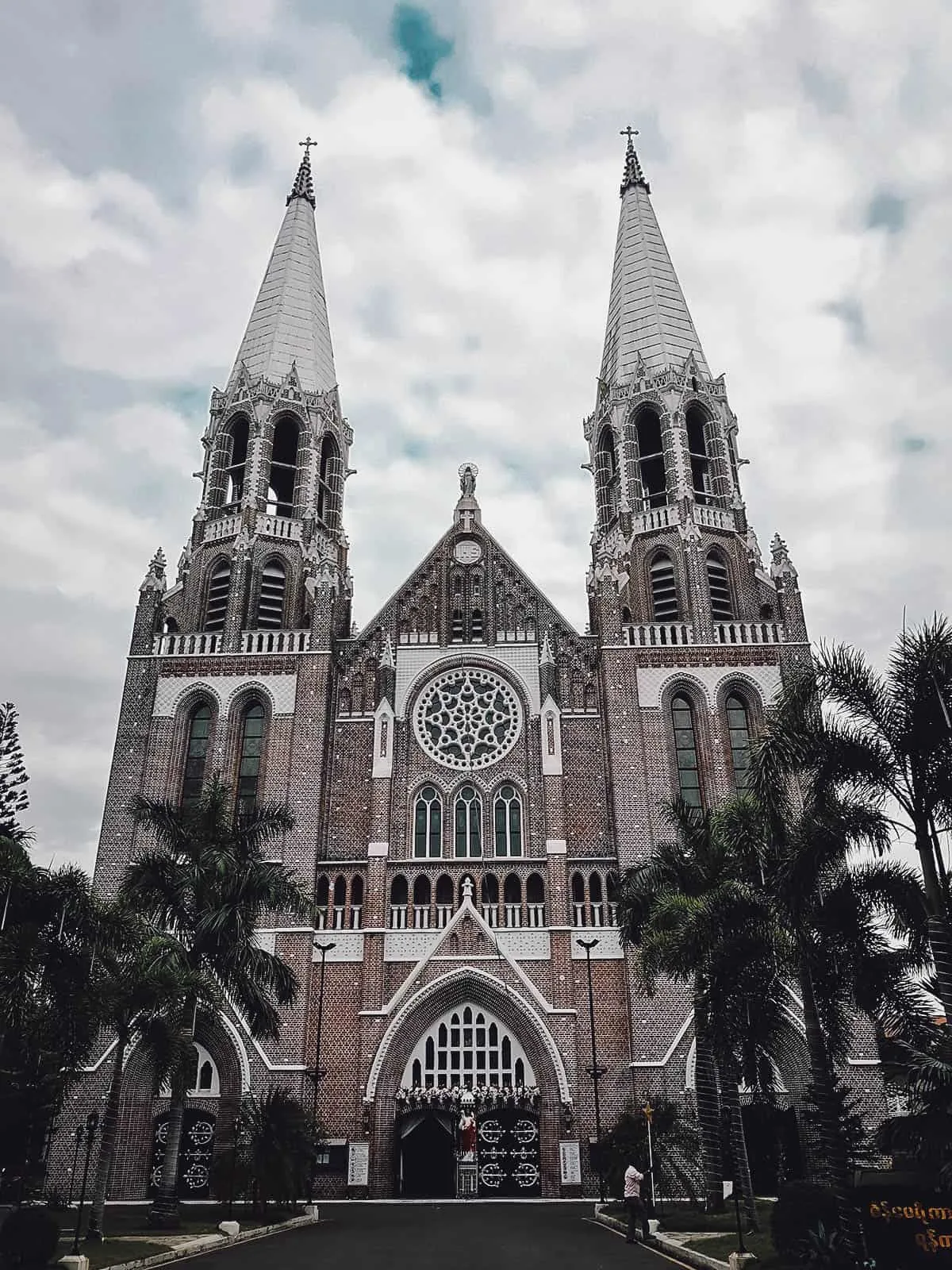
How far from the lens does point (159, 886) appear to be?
984 inches

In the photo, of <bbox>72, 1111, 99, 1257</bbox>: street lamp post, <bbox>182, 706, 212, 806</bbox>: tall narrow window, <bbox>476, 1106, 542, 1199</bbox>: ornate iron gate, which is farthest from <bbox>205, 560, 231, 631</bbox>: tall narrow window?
<bbox>476, 1106, 542, 1199</bbox>: ornate iron gate

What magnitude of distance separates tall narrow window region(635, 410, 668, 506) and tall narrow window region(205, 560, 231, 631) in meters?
18.2

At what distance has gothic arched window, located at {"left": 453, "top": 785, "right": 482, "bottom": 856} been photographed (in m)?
36.2

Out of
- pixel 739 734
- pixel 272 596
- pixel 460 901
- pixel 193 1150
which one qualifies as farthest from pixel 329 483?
pixel 193 1150

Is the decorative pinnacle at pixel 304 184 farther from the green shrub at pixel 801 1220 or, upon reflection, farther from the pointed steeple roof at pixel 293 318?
the green shrub at pixel 801 1220

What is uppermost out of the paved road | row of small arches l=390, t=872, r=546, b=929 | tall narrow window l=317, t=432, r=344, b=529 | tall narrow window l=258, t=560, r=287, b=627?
tall narrow window l=317, t=432, r=344, b=529

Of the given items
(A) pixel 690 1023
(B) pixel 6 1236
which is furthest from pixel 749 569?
(B) pixel 6 1236

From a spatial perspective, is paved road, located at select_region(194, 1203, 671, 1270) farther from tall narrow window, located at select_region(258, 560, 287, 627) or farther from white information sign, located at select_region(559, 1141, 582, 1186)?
tall narrow window, located at select_region(258, 560, 287, 627)

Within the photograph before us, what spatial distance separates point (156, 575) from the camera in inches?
1645

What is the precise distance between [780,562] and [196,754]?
77.4ft

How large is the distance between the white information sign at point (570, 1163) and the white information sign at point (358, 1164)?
18.7 ft

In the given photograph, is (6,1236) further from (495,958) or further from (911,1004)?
(495,958)

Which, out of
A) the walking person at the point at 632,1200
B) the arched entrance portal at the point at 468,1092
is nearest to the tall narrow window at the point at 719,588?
the arched entrance portal at the point at 468,1092

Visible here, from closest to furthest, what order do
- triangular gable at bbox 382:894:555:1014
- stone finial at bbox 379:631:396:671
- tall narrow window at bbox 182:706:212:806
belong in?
triangular gable at bbox 382:894:555:1014
tall narrow window at bbox 182:706:212:806
stone finial at bbox 379:631:396:671
